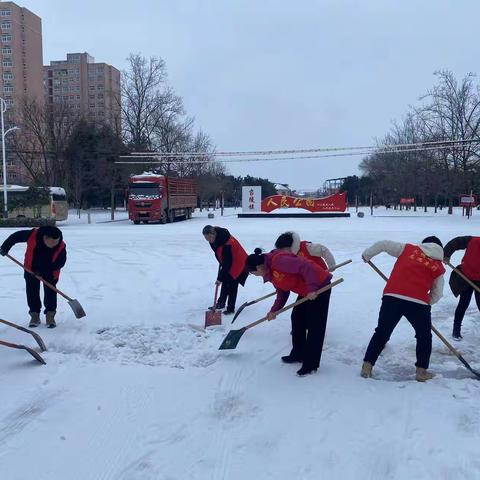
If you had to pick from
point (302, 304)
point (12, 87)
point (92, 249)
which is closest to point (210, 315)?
point (302, 304)

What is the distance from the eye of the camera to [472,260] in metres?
5.60

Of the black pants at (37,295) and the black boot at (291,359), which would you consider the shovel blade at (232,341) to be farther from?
the black pants at (37,295)

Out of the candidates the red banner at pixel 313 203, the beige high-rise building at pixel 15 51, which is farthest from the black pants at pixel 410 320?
the beige high-rise building at pixel 15 51

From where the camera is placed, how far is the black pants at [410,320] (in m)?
4.40

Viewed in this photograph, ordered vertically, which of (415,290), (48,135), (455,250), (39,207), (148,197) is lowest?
(415,290)

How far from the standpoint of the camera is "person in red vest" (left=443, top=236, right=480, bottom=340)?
220 inches

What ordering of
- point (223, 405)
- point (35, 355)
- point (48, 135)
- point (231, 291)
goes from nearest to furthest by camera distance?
point (223, 405) < point (35, 355) < point (231, 291) < point (48, 135)

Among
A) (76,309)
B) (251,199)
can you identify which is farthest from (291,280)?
(251,199)

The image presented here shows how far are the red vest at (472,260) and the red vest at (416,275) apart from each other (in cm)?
140

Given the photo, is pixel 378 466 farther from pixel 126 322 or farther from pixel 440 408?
pixel 126 322

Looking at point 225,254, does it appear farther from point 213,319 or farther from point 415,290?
point 415,290

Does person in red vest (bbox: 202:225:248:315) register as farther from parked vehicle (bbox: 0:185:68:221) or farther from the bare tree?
the bare tree

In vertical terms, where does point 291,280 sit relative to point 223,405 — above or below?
above

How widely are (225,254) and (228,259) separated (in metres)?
0.08
